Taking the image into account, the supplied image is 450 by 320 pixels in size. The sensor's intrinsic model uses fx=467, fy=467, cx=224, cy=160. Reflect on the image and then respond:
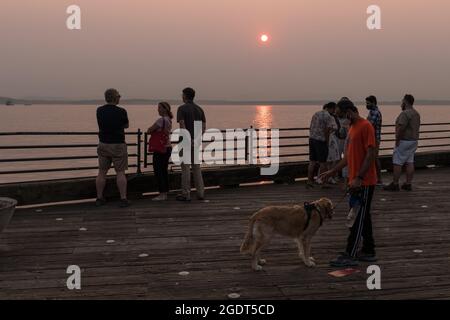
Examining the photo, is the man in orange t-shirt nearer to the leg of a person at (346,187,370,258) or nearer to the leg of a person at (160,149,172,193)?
the leg of a person at (346,187,370,258)

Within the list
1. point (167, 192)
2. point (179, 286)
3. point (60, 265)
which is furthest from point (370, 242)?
A: point (167, 192)

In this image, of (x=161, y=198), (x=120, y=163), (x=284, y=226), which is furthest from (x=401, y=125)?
(x=120, y=163)

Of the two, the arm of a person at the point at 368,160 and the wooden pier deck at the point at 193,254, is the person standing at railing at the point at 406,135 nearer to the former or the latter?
the wooden pier deck at the point at 193,254

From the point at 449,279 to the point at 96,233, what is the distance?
4.40m

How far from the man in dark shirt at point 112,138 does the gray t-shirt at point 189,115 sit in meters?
1.00

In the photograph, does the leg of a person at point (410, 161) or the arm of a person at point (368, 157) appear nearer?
the arm of a person at point (368, 157)

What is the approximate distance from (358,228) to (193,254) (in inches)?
75.7

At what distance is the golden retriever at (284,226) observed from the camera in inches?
194

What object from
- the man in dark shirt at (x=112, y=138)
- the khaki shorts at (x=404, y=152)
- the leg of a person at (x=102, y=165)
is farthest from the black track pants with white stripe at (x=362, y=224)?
the khaki shorts at (x=404, y=152)

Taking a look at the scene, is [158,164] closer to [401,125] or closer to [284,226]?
[284,226]

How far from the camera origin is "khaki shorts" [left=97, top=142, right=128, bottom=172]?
782 cm

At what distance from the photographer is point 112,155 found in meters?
7.86

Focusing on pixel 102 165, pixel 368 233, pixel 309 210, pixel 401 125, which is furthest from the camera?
pixel 401 125

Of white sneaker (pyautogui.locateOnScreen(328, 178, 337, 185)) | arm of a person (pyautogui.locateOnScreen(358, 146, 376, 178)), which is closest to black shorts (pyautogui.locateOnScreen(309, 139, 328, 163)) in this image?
white sneaker (pyautogui.locateOnScreen(328, 178, 337, 185))
